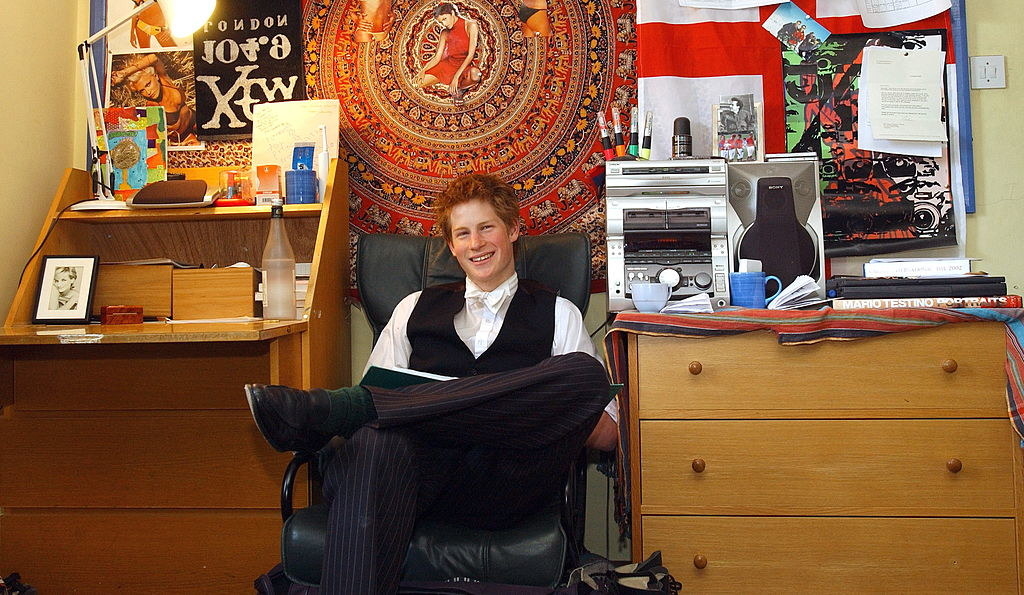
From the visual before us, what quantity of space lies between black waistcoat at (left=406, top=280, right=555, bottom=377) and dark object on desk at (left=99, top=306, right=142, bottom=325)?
0.67 metres

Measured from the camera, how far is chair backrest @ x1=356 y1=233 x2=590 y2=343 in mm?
2166

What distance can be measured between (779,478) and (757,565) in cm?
19

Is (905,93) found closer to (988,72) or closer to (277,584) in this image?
(988,72)

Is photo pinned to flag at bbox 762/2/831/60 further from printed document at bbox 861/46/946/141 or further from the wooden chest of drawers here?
the wooden chest of drawers

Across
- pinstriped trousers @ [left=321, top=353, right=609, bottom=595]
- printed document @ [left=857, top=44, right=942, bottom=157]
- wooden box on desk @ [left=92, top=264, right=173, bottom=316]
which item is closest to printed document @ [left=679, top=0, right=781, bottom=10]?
printed document @ [left=857, top=44, right=942, bottom=157]

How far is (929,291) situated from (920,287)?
0.06 feet

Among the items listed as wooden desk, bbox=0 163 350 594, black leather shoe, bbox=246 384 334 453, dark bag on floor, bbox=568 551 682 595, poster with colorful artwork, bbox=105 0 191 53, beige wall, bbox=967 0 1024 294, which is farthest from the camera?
poster with colorful artwork, bbox=105 0 191 53

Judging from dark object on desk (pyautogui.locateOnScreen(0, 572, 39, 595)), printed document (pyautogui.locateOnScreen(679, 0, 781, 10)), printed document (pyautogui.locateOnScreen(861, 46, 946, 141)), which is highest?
printed document (pyautogui.locateOnScreen(679, 0, 781, 10))

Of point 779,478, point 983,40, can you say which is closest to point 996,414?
point 779,478

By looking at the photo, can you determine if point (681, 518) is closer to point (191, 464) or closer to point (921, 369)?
point (921, 369)

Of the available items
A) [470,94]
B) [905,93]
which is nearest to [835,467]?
[905,93]

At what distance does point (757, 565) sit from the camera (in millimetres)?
1763

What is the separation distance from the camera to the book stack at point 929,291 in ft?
5.85

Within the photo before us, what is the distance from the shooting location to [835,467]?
1758mm
